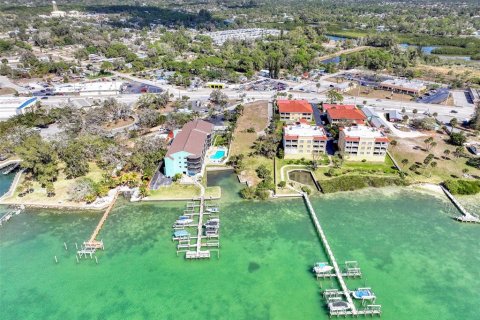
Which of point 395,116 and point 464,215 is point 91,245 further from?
point 395,116

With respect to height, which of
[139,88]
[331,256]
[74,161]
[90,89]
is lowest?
[331,256]

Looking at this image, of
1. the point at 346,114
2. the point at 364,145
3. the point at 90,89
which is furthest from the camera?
the point at 90,89

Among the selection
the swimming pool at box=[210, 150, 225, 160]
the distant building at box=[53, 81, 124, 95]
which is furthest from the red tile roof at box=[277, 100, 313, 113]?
the distant building at box=[53, 81, 124, 95]

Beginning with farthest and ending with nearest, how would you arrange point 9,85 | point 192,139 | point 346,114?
point 9,85
point 346,114
point 192,139

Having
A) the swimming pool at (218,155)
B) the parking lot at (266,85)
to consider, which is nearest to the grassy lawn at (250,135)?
the swimming pool at (218,155)

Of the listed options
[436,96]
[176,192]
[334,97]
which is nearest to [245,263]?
[176,192]

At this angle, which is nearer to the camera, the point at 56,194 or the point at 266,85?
the point at 56,194

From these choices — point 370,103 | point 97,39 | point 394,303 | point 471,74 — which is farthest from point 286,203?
point 97,39
